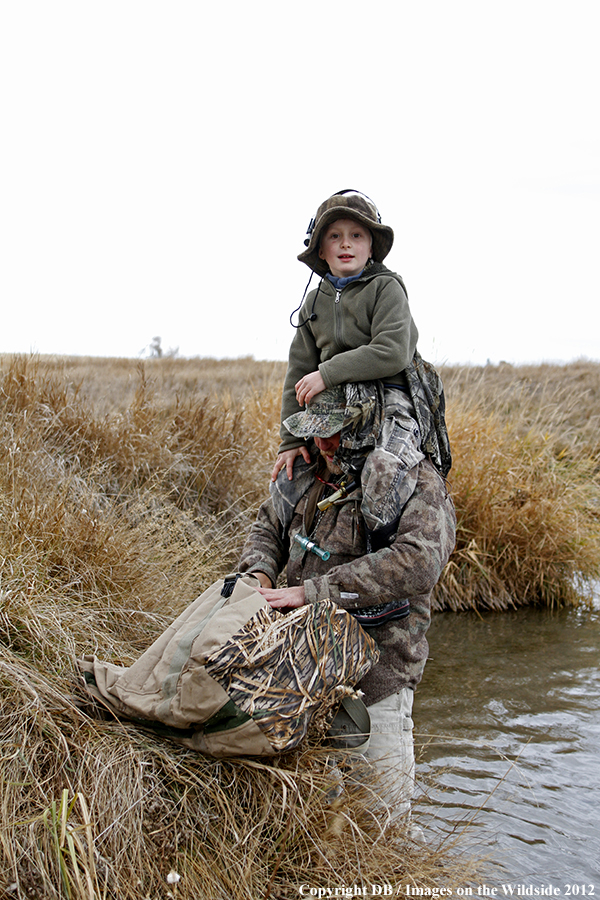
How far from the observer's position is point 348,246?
2887mm

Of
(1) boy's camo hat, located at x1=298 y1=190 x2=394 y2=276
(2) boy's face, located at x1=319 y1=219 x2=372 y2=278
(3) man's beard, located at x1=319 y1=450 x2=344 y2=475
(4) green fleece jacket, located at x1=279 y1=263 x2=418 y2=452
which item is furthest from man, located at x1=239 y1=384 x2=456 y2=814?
(1) boy's camo hat, located at x1=298 y1=190 x2=394 y2=276

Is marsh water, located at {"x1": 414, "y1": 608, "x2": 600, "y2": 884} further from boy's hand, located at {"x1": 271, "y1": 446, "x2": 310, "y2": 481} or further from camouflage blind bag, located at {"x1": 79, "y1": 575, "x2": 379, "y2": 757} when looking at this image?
boy's hand, located at {"x1": 271, "y1": 446, "x2": 310, "y2": 481}

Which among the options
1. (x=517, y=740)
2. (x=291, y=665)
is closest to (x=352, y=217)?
(x=291, y=665)

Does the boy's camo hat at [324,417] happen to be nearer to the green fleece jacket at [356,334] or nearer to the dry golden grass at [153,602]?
the green fleece jacket at [356,334]

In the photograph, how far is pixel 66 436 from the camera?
18.4 ft

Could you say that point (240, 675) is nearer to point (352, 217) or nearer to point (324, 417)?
point (324, 417)

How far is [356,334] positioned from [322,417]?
0.39 meters

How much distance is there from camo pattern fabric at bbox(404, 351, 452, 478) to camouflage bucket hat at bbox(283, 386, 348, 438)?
0.99 ft

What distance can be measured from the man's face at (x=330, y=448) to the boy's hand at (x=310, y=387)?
180 millimetres

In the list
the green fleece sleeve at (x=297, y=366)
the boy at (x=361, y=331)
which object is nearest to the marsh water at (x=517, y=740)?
the boy at (x=361, y=331)

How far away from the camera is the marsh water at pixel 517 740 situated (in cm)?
329

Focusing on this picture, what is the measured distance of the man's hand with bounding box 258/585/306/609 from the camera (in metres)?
2.50

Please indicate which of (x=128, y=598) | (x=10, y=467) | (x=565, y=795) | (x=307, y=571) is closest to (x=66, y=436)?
(x=10, y=467)

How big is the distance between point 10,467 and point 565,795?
3737mm
